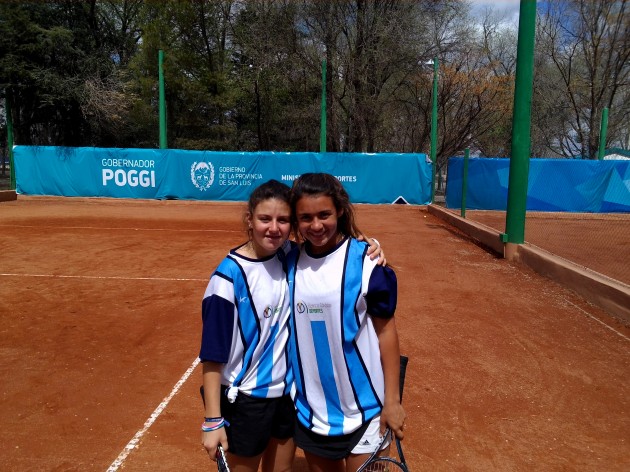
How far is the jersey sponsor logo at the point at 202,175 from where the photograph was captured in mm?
21000

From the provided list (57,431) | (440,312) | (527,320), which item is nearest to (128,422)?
(57,431)

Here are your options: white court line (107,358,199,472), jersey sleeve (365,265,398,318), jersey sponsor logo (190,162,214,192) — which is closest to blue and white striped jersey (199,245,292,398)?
jersey sleeve (365,265,398,318)

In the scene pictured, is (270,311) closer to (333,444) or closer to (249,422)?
(249,422)

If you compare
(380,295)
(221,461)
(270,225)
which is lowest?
(221,461)

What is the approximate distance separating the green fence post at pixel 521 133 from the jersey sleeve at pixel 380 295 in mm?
8254

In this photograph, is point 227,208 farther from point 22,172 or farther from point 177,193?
point 22,172

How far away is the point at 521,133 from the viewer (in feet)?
31.1

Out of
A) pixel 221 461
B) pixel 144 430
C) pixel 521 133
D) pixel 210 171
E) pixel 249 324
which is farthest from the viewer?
pixel 210 171

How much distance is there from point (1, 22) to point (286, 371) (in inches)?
1173

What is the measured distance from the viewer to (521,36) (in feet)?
30.5

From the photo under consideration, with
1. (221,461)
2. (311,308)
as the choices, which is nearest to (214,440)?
(221,461)

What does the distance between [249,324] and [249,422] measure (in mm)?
377

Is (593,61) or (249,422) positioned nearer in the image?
(249,422)

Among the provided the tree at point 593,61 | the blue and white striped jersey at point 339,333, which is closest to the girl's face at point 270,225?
the blue and white striped jersey at point 339,333
